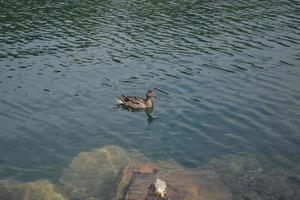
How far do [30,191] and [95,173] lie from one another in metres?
3.47

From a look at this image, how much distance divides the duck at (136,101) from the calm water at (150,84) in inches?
32.1

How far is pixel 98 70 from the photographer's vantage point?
123 ft

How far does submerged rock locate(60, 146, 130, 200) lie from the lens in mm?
20562

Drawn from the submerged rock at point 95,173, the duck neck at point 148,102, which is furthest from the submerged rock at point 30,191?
the duck neck at point 148,102

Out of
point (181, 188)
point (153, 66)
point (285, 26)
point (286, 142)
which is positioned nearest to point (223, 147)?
point (286, 142)

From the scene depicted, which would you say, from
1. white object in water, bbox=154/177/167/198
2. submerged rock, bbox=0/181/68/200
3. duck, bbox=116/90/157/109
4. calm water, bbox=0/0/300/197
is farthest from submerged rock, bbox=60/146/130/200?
duck, bbox=116/90/157/109

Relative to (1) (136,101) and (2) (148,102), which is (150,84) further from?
(1) (136,101)

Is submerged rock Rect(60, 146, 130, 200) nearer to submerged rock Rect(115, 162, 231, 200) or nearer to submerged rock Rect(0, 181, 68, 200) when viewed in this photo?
submerged rock Rect(0, 181, 68, 200)

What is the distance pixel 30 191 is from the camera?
791 inches

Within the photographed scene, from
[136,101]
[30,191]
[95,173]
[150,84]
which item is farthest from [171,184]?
[150,84]

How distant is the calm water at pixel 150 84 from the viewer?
2519 centimetres

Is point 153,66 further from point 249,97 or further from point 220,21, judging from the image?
point 220,21

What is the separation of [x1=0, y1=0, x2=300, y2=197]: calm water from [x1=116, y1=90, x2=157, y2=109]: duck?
0.81 meters

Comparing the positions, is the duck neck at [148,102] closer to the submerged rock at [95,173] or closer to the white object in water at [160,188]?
the submerged rock at [95,173]
